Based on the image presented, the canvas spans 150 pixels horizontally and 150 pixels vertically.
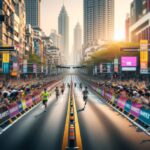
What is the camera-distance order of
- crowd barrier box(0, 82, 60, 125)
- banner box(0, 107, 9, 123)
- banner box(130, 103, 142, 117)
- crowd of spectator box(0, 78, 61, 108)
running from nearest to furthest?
1. banner box(0, 107, 9, 123)
2. crowd barrier box(0, 82, 60, 125)
3. banner box(130, 103, 142, 117)
4. crowd of spectator box(0, 78, 61, 108)

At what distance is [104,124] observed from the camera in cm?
2562

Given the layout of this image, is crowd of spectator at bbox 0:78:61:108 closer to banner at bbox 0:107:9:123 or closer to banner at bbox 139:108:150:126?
banner at bbox 0:107:9:123

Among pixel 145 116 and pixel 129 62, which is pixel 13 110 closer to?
pixel 145 116

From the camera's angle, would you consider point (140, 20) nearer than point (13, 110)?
No

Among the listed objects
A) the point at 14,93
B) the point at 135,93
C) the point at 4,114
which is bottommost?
the point at 4,114

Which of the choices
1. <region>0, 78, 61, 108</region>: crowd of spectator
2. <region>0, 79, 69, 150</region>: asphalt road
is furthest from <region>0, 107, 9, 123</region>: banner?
<region>0, 79, 69, 150</region>: asphalt road

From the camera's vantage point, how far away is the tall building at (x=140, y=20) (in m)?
151

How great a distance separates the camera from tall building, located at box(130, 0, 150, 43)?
151125 millimetres

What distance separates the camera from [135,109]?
28.2 meters

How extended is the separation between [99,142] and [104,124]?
7.22 meters

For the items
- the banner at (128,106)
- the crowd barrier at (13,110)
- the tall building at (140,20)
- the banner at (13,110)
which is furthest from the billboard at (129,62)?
the tall building at (140,20)

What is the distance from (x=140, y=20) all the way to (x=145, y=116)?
142m

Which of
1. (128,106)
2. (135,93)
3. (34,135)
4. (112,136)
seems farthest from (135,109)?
(34,135)

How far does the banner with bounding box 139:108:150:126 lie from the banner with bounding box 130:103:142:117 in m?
0.84
